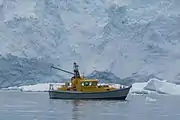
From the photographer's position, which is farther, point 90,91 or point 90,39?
point 90,39

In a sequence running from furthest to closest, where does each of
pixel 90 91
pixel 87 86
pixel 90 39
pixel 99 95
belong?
pixel 90 39 < pixel 87 86 < pixel 90 91 < pixel 99 95

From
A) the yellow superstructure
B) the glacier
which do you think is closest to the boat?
the yellow superstructure

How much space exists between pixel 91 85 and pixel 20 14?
1026cm

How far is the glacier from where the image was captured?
30594mm

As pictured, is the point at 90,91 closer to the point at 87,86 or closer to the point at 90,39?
the point at 87,86

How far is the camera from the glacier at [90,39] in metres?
30.6

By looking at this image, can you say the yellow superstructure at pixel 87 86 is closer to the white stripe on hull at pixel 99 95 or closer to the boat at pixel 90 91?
the boat at pixel 90 91

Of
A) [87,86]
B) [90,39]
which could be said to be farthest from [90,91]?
[90,39]

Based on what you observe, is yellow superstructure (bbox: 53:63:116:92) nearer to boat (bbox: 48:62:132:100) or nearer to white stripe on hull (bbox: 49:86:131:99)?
boat (bbox: 48:62:132:100)

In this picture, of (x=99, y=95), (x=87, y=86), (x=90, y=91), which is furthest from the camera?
(x=87, y=86)

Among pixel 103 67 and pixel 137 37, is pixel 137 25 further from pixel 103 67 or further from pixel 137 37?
pixel 103 67

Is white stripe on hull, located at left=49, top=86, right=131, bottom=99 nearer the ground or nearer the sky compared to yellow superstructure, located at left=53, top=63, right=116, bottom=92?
nearer the ground

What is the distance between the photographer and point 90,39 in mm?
32188

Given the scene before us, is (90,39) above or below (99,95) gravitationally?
above
